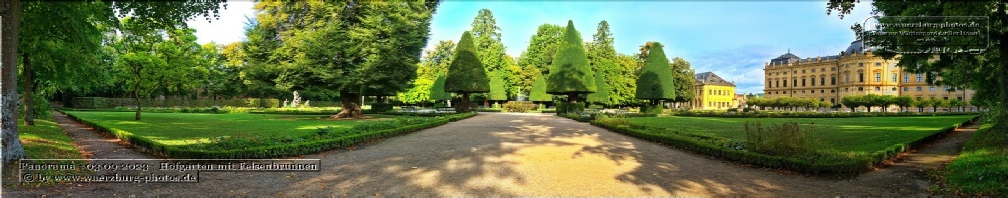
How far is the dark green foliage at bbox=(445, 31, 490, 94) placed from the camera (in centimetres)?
3145

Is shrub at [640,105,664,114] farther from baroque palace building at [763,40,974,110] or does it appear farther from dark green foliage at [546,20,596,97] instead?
baroque palace building at [763,40,974,110]

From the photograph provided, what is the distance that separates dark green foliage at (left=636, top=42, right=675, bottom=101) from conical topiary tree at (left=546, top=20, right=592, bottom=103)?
5742 millimetres

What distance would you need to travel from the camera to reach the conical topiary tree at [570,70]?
32.8 meters

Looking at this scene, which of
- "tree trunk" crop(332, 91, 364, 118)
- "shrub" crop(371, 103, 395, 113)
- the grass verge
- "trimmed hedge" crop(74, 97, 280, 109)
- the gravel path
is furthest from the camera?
"trimmed hedge" crop(74, 97, 280, 109)

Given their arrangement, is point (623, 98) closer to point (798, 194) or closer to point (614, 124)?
point (614, 124)

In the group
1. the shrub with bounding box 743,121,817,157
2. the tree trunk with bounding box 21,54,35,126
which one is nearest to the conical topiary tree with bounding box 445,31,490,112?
the tree trunk with bounding box 21,54,35,126

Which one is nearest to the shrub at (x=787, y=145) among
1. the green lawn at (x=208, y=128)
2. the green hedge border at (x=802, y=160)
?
the green hedge border at (x=802, y=160)

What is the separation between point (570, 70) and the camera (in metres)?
32.8

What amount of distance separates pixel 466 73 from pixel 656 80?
51.6 feet

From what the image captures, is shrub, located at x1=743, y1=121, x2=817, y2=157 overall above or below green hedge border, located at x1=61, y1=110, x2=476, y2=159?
above

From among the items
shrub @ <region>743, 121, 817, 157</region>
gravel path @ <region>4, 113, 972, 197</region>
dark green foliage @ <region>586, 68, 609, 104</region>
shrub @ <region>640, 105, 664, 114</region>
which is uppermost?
dark green foliage @ <region>586, 68, 609, 104</region>

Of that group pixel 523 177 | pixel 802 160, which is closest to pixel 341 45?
pixel 523 177

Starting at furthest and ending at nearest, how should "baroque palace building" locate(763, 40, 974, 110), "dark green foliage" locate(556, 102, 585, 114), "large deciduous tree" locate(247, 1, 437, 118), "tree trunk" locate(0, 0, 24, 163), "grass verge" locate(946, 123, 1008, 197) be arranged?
1. "baroque palace building" locate(763, 40, 974, 110)
2. "dark green foliage" locate(556, 102, 585, 114)
3. "large deciduous tree" locate(247, 1, 437, 118)
4. "tree trunk" locate(0, 0, 24, 163)
5. "grass verge" locate(946, 123, 1008, 197)

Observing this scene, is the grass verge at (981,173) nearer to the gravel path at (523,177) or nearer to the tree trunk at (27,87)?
the gravel path at (523,177)
